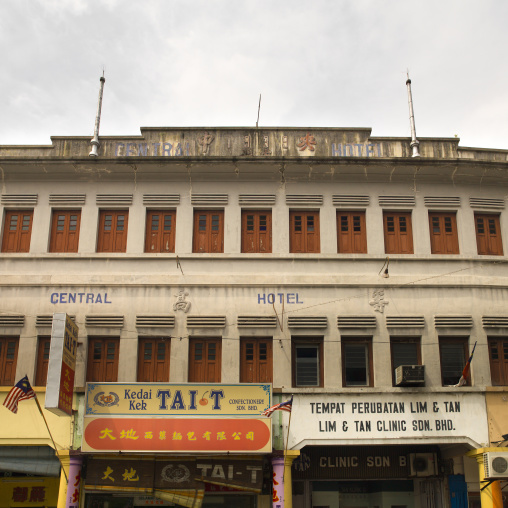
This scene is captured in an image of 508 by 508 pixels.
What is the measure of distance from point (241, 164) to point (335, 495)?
32.6 feet

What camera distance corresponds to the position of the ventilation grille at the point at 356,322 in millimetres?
16797

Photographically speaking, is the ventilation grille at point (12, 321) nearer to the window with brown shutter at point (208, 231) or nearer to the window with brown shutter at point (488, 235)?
the window with brown shutter at point (208, 231)

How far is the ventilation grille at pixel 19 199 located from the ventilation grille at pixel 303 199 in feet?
24.7

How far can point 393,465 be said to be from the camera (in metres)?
17.4

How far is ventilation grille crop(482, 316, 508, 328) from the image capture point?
16828 millimetres

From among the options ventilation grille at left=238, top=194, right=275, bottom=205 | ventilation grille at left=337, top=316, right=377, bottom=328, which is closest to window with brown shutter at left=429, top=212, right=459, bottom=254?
ventilation grille at left=337, top=316, right=377, bottom=328

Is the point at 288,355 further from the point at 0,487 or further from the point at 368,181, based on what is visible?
the point at 0,487

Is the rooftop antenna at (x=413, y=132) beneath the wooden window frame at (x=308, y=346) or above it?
above

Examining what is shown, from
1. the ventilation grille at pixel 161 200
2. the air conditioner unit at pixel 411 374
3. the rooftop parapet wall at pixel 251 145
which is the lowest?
the air conditioner unit at pixel 411 374

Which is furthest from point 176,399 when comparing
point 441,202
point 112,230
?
point 441,202

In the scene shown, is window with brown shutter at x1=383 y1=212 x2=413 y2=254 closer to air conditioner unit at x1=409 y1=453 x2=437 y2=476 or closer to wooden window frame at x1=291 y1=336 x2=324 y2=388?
wooden window frame at x1=291 y1=336 x2=324 y2=388

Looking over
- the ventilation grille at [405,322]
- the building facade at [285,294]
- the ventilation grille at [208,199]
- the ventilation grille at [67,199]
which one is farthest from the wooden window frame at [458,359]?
the ventilation grille at [67,199]

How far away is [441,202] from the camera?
59.5ft

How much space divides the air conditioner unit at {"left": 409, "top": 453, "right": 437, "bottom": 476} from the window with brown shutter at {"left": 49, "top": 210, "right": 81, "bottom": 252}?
37.0 feet
